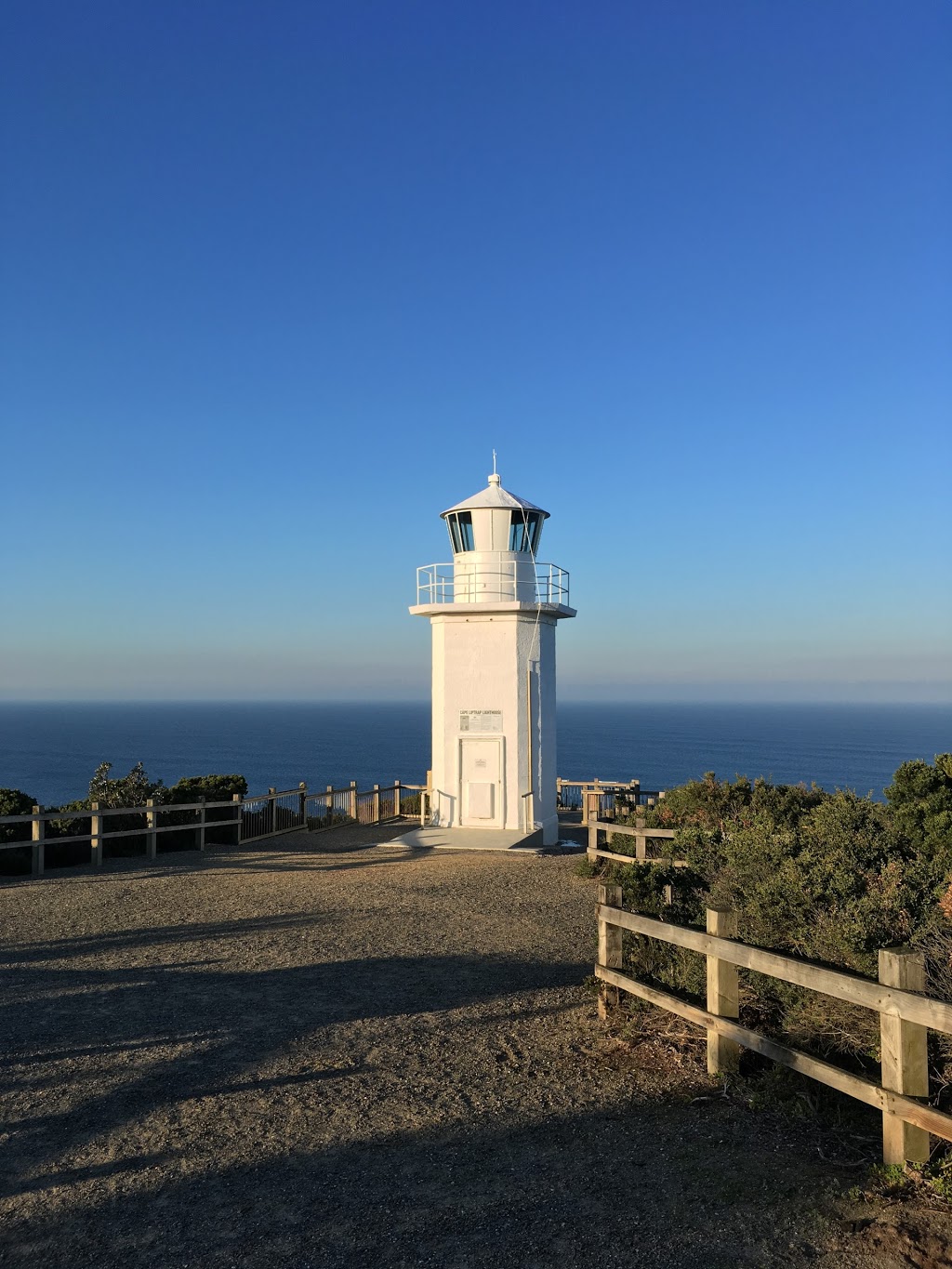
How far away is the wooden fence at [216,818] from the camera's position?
47.7 feet

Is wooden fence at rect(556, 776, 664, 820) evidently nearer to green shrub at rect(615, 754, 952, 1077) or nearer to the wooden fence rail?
the wooden fence rail

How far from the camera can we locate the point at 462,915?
449 inches

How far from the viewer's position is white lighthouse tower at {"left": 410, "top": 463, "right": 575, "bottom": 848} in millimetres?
19656

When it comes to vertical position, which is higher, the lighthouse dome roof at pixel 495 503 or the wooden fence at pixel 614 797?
the lighthouse dome roof at pixel 495 503

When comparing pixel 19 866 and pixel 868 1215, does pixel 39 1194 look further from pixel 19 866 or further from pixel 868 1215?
pixel 19 866

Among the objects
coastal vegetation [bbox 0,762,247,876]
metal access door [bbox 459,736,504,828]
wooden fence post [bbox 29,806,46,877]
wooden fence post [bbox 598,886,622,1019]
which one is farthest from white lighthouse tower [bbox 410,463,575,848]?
wooden fence post [bbox 598,886,622,1019]

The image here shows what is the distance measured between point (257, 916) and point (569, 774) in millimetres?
70536

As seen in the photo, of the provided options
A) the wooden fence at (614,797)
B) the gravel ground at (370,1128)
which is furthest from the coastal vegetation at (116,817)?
the wooden fence at (614,797)

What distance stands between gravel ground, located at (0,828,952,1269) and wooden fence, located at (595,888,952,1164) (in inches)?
13.5

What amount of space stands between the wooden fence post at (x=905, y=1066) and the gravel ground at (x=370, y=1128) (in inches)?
11.4

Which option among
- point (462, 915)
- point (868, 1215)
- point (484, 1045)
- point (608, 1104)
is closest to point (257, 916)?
point (462, 915)

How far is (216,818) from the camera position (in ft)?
60.1

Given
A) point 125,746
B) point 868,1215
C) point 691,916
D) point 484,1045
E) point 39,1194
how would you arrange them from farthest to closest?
1. point 125,746
2. point 691,916
3. point 484,1045
4. point 39,1194
5. point 868,1215

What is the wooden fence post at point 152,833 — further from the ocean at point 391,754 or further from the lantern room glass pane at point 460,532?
the ocean at point 391,754
